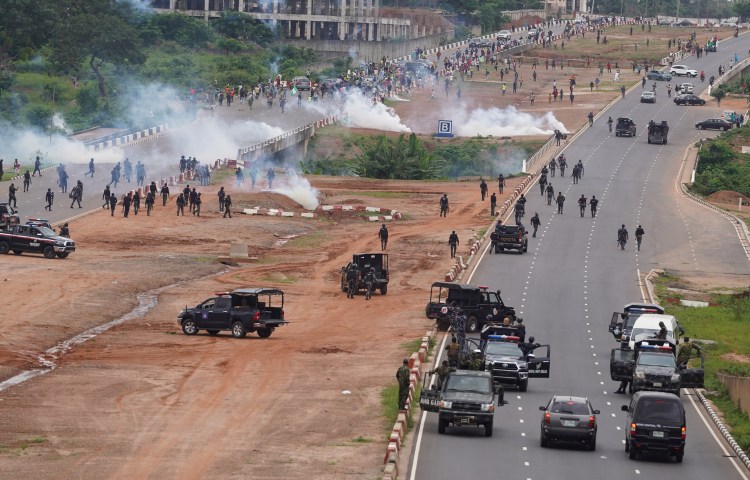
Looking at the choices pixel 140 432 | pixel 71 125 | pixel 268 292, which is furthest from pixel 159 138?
pixel 140 432

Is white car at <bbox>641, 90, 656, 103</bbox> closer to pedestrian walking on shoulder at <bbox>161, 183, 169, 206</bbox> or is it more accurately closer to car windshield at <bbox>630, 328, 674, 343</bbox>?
pedestrian walking on shoulder at <bbox>161, 183, 169, 206</bbox>

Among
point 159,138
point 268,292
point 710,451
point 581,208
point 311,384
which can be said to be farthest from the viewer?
point 159,138

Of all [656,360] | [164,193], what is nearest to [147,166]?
[164,193]

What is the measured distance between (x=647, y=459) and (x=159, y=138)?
81517mm

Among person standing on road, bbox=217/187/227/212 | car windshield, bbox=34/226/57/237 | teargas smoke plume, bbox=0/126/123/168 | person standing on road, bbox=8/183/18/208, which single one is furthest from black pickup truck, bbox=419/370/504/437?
teargas smoke plume, bbox=0/126/123/168

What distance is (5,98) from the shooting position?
401 feet

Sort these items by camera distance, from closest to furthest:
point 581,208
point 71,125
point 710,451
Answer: point 710,451
point 581,208
point 71,125

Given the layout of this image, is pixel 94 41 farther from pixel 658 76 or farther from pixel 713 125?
pixel 658 76

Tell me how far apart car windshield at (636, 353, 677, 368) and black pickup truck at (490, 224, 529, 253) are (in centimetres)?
3118

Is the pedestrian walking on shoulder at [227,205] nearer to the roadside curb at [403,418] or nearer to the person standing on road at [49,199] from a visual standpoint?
the person standing on road at [49,199]

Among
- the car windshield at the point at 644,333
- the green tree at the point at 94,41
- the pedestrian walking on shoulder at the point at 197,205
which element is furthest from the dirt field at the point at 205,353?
the green tree at the point at 94,41

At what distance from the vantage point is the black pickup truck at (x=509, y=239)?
75.5m

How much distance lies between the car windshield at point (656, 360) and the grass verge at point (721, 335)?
6.44ft

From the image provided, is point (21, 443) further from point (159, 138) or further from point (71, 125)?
point (71, 125)
